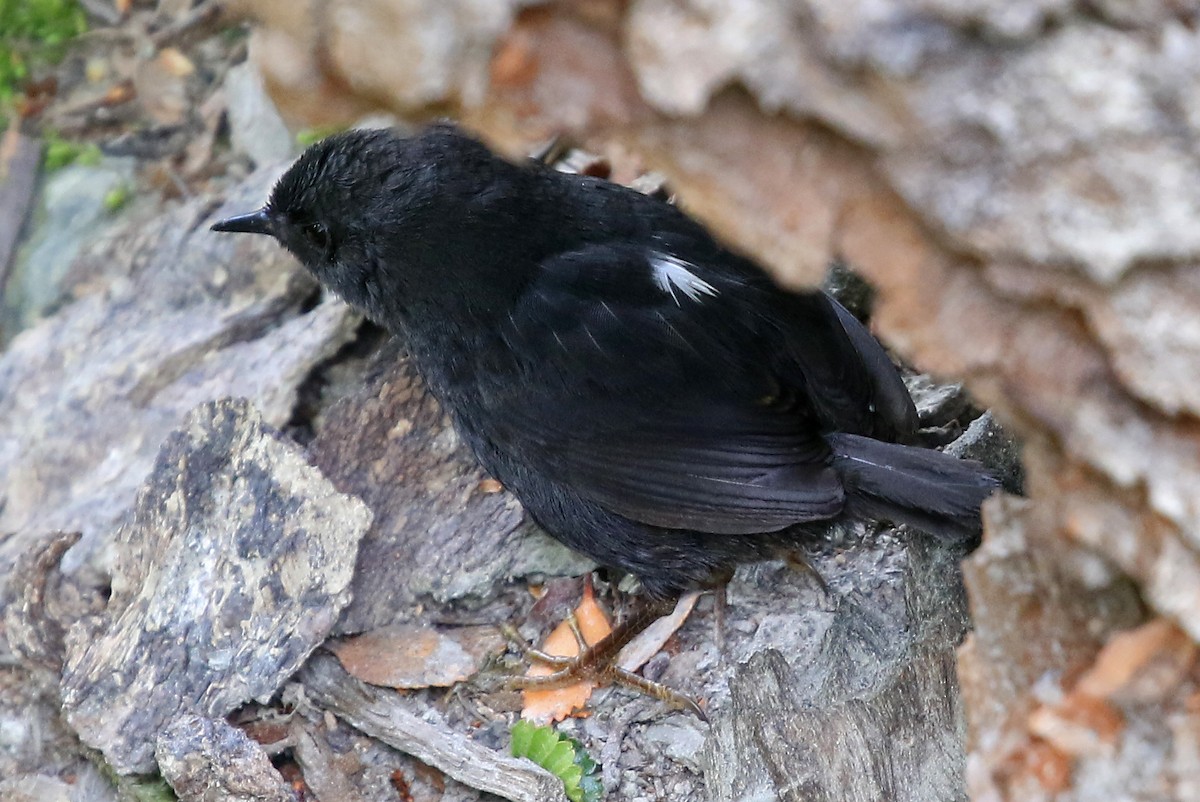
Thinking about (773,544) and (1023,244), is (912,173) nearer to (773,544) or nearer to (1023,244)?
(1023,244)

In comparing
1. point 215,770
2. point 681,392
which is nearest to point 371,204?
point 681,392

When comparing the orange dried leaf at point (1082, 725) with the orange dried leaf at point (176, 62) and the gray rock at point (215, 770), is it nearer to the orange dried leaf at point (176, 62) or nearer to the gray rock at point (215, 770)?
the gray rock at point (215, 770)

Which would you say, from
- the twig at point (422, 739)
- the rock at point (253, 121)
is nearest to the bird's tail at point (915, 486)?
the twig at point (422, 739)

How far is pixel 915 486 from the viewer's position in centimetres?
321

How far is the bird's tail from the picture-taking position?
3.15 m

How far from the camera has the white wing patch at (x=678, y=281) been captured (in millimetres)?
3529

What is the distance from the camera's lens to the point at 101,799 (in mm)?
3596

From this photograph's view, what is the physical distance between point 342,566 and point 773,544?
141cm

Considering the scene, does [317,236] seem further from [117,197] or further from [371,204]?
[117,197]

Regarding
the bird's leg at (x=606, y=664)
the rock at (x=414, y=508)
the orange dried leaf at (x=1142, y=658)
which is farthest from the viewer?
the rock at (x=414, y=508)

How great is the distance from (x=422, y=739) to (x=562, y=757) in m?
0.47

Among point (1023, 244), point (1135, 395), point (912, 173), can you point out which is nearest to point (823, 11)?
point (912, 173)

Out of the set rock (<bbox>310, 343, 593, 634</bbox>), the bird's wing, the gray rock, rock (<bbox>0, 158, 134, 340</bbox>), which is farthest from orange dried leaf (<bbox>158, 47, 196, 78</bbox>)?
the gray rock

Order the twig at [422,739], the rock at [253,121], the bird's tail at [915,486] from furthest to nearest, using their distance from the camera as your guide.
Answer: the rock at [253,121] < the twig at [422,739] < the bird's tail at [915,486]
